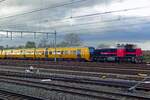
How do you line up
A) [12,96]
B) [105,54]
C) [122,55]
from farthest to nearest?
[105,54]
[122,55]
[12,96]

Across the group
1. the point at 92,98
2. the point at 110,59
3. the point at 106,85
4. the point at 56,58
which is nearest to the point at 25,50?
the point at 56,58

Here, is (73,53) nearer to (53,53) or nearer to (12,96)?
→ (53,53)

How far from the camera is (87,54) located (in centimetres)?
→ 5003

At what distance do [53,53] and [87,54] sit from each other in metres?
8.61

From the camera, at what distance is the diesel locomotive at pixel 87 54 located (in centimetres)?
4462

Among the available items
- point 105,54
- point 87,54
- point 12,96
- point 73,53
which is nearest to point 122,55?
point 105,54

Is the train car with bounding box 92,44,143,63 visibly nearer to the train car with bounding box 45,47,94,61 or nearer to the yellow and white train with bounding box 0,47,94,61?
the train car with bounding box 45,47,94,61

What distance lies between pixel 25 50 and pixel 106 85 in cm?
4753

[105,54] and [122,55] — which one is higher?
[105,54]

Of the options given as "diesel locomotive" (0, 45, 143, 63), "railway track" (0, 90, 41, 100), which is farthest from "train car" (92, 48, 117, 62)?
"railway track" (0, 90, 41, 100)

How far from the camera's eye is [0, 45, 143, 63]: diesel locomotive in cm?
4462

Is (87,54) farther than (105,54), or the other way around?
(87,54)

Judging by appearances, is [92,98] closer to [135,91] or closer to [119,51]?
[135,91]

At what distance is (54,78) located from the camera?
21516 mm
